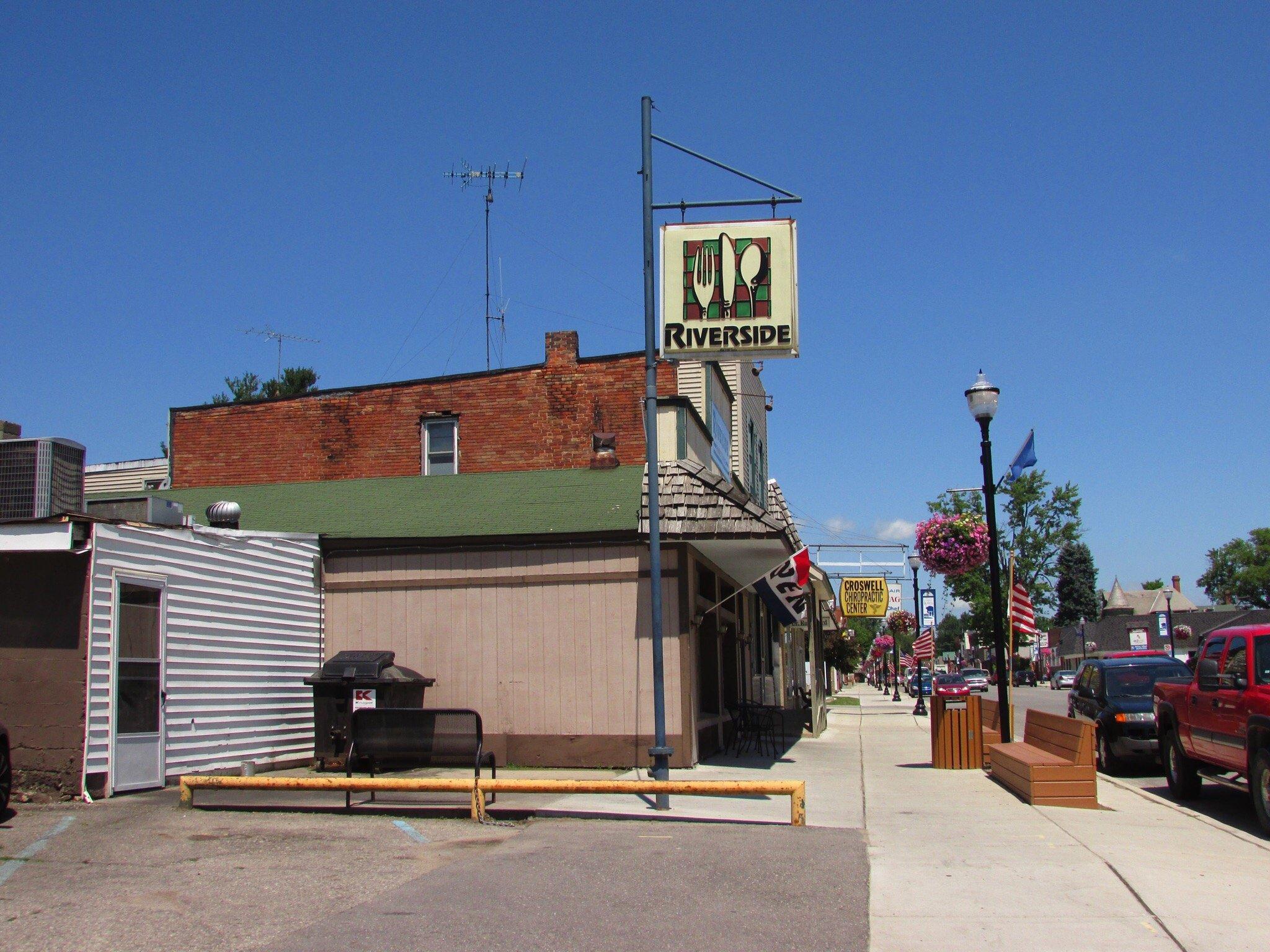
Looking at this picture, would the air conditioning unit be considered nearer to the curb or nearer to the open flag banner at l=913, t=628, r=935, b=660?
the curb

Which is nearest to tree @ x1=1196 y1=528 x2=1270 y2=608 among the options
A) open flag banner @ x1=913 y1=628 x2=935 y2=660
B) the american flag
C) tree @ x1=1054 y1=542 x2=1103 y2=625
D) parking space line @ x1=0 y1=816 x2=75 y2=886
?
tree @ x1=1054 y1=542 x2=1103 y2=625

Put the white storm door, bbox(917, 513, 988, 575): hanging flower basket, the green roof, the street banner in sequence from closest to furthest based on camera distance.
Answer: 1. the white storm door
2. the green roof
3. bbox(917, 513, 988, 575): hanging flower basket
4. the street banner

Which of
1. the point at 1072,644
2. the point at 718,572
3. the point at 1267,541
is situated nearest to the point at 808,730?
the point at 718,572

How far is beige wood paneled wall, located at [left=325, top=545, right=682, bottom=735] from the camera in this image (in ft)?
48.8

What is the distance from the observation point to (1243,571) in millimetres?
128125

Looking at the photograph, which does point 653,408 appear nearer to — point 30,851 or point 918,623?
point 30,851

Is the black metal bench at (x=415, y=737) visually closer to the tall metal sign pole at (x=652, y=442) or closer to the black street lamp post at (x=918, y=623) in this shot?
the tall metal sign pole at (x=652, y=442)

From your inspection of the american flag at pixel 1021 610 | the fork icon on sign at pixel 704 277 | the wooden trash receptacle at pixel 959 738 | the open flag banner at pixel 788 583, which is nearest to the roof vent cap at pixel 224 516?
the fork icon on sign at pixel 704 277

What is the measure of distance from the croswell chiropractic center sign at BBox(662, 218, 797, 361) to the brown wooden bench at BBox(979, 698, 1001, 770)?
6.70m

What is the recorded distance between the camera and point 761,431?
33219mm

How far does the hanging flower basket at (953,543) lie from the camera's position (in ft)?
60.8

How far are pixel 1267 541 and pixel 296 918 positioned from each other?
141m

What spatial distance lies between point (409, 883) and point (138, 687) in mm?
5528

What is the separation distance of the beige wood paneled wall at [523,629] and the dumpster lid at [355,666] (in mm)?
1269
